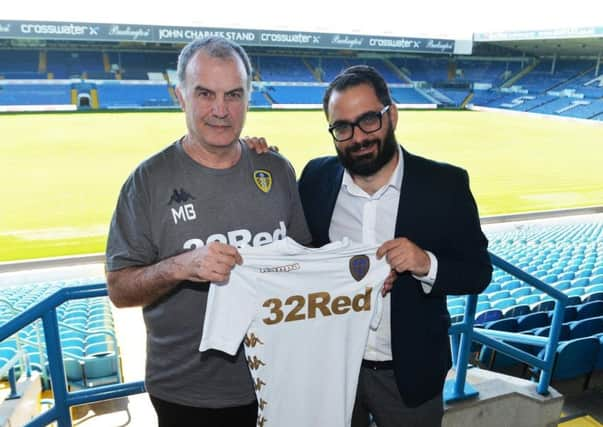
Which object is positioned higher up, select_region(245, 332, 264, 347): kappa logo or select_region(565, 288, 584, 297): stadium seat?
select_region(245, 332, 264, 347): kappa logo

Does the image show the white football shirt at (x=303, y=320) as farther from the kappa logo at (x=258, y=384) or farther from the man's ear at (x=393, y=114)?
the man's ear at (x=393, y=114)

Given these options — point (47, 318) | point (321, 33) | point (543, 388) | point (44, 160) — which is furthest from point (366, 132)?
point (321, 33)

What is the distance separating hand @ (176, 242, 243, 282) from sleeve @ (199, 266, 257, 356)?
16cm

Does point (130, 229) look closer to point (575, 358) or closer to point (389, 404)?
point (389, 404)

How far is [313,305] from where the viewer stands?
1.95 metres

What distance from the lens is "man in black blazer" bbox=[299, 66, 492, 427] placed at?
1.97 meters

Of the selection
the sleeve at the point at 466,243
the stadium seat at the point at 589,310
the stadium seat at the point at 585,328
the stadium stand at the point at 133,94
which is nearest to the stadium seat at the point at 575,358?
the stadium seat at the point at 585,328

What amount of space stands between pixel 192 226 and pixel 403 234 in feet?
2.79

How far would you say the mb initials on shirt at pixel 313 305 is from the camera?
6.29 feet

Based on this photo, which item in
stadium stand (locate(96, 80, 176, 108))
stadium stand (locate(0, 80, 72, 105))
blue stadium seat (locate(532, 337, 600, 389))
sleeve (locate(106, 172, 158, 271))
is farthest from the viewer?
stadium stand (locate(96, 80, 176, 108))

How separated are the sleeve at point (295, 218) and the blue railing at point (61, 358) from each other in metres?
0.87

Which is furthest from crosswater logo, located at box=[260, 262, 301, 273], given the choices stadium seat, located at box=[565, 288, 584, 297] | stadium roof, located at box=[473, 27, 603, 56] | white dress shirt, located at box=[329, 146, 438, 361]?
stadium roof, located at box=[473, 27, 603, 56]

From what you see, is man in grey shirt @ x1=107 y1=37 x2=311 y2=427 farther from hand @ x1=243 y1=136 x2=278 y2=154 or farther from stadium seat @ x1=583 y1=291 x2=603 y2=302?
stadium seat @ x1=583 y1=291 x2=603 y2=302

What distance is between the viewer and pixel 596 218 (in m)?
12.8
